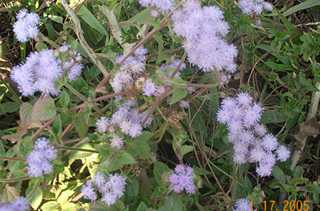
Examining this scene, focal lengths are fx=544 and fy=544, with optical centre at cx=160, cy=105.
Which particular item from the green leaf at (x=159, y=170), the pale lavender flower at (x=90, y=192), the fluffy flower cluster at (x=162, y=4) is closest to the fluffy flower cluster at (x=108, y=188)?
the pale lavender flower at (x=90, y=192)

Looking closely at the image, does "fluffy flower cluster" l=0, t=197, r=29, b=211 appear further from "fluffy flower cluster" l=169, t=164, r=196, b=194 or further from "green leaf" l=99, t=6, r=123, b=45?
"green leaf" l=99, t=6, r=123, b=45

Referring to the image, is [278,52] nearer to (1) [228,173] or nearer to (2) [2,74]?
(1) [228,173]

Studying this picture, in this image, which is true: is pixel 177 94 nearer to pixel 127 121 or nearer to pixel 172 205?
pixel 127 121

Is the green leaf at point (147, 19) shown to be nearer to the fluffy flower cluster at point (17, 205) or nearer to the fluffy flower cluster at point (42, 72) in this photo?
the fluffy flower cluster at point (42, 72)

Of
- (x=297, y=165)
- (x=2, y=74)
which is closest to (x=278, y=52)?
(x=297, y=165)
